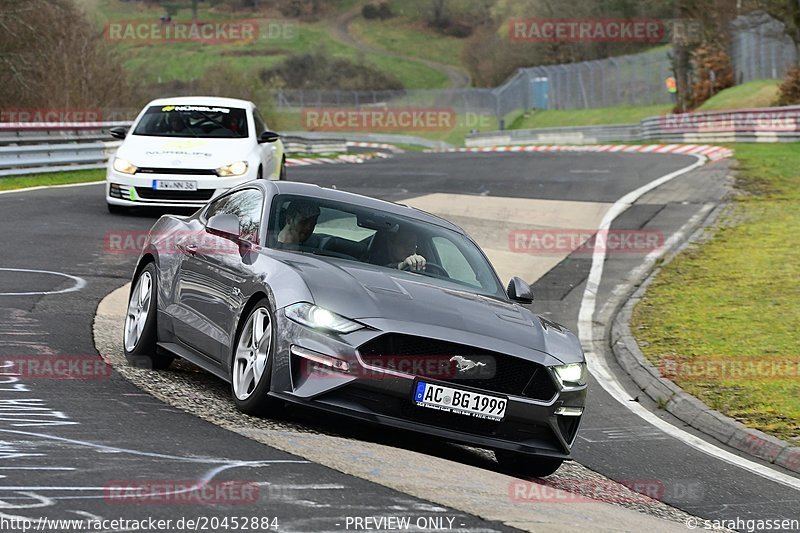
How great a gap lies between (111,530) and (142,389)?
3385mm

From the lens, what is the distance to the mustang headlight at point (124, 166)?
1878 cm

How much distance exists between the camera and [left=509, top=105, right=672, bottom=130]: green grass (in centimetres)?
7225

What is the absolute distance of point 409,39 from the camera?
522ft

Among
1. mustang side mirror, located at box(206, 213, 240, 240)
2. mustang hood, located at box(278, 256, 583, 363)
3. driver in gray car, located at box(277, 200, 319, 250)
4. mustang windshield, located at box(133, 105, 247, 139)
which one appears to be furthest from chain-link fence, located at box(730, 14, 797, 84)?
mustang hood, located at box(278, 256, 583, 363)

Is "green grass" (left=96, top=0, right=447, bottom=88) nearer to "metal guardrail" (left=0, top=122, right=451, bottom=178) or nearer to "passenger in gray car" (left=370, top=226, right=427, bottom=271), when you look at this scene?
"metal guardrail" (left=0, top=122, right=451, bottom=178)

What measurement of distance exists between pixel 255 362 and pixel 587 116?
71.4 m

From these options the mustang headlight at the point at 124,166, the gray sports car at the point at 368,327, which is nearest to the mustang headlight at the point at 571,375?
the gray sports car at the point at 368,327

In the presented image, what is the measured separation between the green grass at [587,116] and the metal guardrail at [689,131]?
7.66 m

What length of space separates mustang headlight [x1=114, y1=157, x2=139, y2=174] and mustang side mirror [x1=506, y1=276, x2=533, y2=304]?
36.3 feet

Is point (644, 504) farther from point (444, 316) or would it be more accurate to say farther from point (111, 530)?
point (111, 530)

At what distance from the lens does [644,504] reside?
7641 millimetres

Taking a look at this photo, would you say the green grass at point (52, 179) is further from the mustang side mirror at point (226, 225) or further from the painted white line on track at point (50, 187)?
the mustang side mirror at point (226, 225)

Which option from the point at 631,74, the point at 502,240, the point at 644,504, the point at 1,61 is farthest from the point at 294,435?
the point at 631,74

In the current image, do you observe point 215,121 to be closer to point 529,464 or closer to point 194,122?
point 194,122
